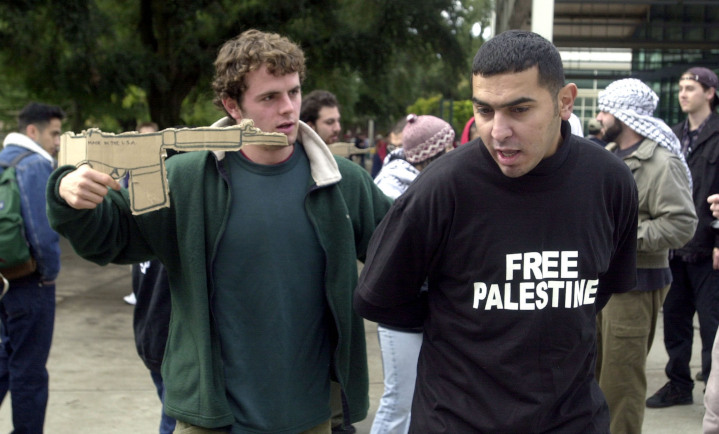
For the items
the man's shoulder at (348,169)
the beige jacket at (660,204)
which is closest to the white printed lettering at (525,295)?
the man's shoulder at (348,169)

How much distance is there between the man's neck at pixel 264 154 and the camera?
2.73m

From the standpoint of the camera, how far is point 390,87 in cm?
1403

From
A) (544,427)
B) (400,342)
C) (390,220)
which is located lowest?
(400,342)

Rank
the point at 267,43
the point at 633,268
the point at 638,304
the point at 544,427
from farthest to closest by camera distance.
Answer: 1. the point at 638,304
2. the point at 267,43
3. the point at 633,268
4. the point at 544,427

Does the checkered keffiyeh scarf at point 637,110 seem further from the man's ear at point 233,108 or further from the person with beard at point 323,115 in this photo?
the man's ear at point 233,108

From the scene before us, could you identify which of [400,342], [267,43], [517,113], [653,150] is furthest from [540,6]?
[517,113]

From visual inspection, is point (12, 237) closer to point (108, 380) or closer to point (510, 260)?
point (108, 380)

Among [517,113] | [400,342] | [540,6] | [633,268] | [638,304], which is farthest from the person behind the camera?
[540,6]

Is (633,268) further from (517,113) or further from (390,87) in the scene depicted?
(390,87)

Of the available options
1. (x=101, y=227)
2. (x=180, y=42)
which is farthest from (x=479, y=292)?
(x=180, y=42)

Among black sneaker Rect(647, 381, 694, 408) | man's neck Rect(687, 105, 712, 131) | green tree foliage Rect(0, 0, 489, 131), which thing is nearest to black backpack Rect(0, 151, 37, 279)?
black sneaker Rect(647, 381, 694, 408)

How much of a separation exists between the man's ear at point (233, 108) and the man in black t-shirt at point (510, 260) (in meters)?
0.79

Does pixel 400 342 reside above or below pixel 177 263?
below

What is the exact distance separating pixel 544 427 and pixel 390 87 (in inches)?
480
